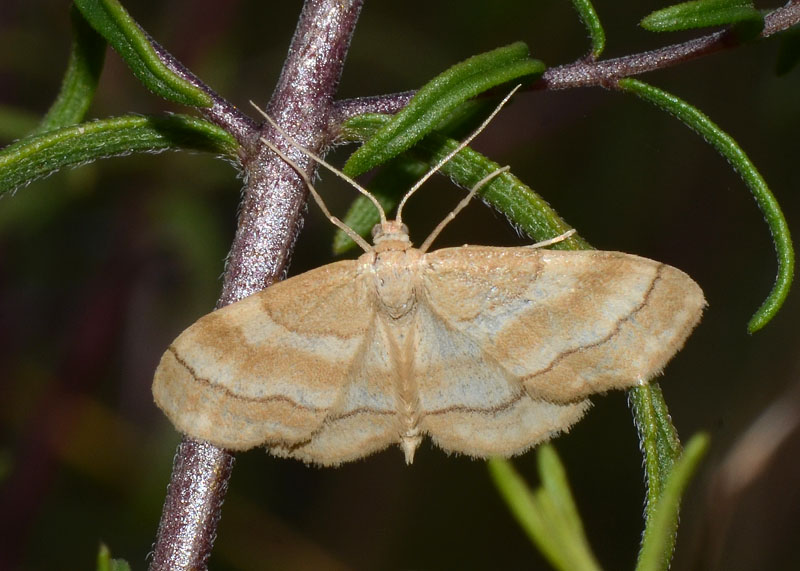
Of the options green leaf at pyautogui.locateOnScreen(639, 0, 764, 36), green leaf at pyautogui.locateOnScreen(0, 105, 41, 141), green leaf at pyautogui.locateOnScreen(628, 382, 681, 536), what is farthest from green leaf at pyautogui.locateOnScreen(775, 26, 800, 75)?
green leaf at pyautogui.locateOnScreen(0, 105, 41, 141)

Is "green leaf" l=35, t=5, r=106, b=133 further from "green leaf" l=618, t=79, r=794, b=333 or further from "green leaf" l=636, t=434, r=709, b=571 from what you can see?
"green leaf" l=636, t=434, r=709, b=571

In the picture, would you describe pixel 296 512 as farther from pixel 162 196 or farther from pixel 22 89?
pixel 22 89

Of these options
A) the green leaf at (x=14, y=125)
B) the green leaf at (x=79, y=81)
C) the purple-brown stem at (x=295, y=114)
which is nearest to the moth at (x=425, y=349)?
the purple-brown stem at (x=295, y=114)

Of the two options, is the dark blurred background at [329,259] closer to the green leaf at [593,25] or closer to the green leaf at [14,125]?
the green leaf at [14,125]

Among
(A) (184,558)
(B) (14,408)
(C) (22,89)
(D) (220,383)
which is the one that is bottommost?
(A) (184,558)

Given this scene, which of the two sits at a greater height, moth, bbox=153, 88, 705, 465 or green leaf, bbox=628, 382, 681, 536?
moth, bbox=153, 88, 705, 465

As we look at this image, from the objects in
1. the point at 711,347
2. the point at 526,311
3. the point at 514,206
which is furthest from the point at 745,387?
the point at 514,206

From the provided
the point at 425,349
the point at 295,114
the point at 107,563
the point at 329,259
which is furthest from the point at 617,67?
the point at 329,259
